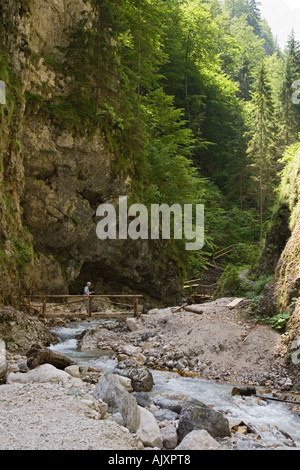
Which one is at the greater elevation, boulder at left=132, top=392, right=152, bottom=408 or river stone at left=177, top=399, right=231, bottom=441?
river stone at left=177, top=399, right=231, bottom=441

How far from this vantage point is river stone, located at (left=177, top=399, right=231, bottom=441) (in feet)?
18.1

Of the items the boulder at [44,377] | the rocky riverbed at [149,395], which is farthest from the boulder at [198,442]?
the boulder at [44,377]

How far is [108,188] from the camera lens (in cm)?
1923

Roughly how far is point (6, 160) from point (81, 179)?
4963mm

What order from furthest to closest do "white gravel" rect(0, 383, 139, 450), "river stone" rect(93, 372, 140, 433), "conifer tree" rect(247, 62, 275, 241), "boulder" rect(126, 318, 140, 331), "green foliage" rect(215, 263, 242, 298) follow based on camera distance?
"conifer tree" rect(247, 62, 275, 241)
"green foliage" rect(215, 263, 242, 298)
"boulder" rect(126, 318, 140, 331)
"river stone" rect(93, 372, 140, 433)
"white gravel" rect(0, 383, 139, 450)

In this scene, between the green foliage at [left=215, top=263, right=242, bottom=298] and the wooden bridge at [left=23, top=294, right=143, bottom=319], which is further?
the green foliage at [left=215, top=263, right=242, bottom=298]

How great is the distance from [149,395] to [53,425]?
320 cm

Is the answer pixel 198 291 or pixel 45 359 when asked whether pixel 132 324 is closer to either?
pixel 45 359

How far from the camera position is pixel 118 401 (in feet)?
19.0

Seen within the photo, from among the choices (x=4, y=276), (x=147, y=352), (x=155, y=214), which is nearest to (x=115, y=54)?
(x=155, y=214)

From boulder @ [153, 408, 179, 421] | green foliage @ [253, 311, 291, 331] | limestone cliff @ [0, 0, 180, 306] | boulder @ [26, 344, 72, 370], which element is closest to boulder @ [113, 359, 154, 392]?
boulder @ [26, 344, 72, 370]

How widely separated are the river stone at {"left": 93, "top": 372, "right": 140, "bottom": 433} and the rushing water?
68.3 inches

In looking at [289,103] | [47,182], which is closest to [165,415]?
[47,182]

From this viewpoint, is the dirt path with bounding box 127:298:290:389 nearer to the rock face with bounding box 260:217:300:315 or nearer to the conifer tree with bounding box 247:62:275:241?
the rock face with bounding box 260:217:300:315
